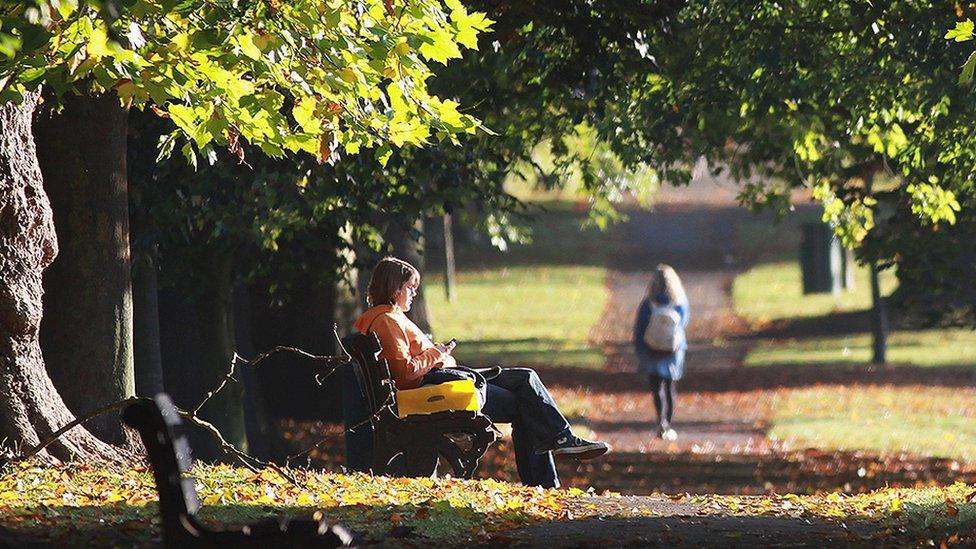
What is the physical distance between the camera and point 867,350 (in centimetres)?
2966

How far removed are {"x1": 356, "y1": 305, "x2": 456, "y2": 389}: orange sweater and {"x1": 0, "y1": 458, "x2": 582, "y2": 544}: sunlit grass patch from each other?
0.70 m

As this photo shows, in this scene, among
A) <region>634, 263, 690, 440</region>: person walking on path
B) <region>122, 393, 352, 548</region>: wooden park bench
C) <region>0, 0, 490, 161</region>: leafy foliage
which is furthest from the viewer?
<region>634, 263, 690, 440</region>: person walking on path

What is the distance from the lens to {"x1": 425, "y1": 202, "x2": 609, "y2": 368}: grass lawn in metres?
29.9

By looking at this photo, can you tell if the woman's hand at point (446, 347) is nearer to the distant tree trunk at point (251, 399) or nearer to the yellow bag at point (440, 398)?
the yellow bag at point (440, 398)

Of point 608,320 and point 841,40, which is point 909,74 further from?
point 608,320

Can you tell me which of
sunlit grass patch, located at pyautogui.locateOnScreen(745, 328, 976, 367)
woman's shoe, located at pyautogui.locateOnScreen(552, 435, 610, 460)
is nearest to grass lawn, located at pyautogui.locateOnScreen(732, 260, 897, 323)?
sunlit grass patch, located at pyautogui.locateOnScreen(745, 328, 976, 367)

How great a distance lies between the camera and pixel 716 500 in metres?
9.24

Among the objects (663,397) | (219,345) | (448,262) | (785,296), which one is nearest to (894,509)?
(219,345)

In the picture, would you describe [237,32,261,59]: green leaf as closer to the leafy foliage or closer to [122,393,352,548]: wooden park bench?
the leafy foliage

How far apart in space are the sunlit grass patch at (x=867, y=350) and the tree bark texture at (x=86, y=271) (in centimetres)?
1954

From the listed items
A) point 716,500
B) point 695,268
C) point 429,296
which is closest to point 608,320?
point 429,296

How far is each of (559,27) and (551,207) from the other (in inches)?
1776

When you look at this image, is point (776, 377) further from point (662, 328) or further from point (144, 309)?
point (144, 309)

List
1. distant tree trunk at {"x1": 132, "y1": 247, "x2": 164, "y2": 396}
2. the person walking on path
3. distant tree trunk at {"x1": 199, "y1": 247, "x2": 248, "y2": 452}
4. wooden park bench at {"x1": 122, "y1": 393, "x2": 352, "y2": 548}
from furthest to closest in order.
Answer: the person walking on path < distant tree trunk at {"x1": 199, "y1": 247, "x2": 248, "y2": 452} < distant tree trunk at {"x1": 132, "y1": 247, "x2": 164, "y2": 396} < wooden park bench at {"x1": 122, "y1": 393, "x2": 352, "y2": 548}
